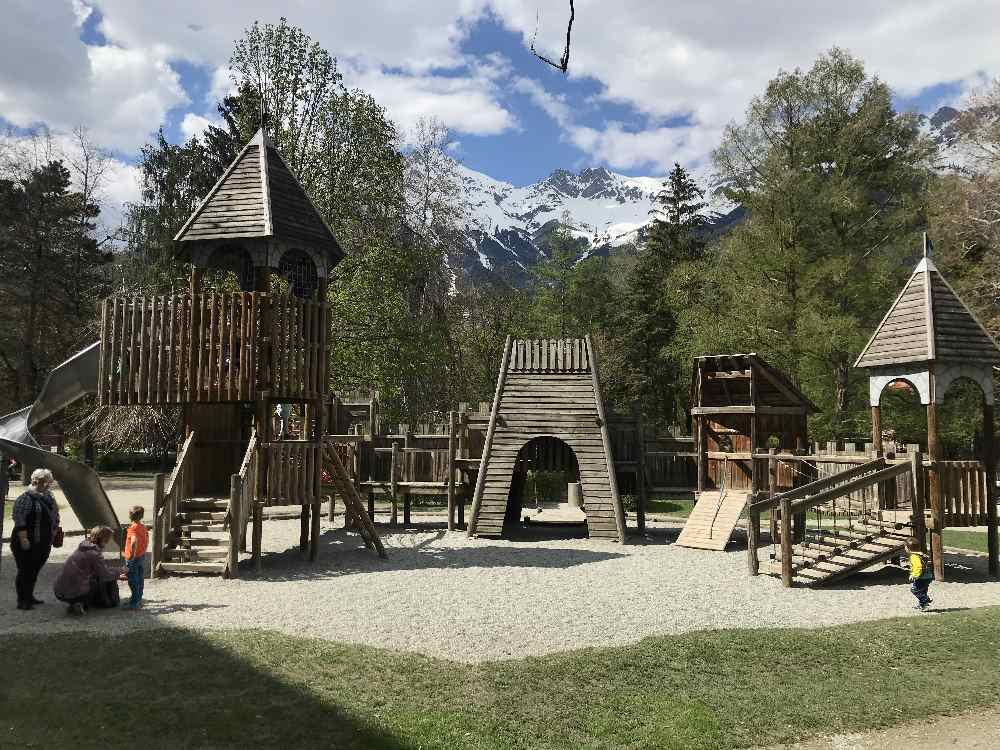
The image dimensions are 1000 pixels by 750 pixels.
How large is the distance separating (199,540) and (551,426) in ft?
28.1

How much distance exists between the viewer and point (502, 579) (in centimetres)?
1248

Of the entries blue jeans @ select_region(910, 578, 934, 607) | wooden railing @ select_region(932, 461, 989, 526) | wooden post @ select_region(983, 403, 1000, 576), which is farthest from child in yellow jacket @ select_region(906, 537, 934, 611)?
wooden post @ select_region(983, 403, 1000, 576)

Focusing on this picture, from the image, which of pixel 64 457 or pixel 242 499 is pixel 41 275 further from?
pixel 242 499

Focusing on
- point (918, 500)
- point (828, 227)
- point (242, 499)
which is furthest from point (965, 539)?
point (242, 499)

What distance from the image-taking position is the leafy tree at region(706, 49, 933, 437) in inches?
982

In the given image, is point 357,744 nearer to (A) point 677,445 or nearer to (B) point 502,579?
(B) point 502,579

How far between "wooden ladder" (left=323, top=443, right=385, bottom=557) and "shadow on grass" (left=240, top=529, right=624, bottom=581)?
1.00 ft

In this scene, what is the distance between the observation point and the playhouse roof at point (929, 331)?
547 inches

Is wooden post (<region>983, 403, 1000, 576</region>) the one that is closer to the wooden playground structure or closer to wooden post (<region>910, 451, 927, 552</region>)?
the wooden playground structure

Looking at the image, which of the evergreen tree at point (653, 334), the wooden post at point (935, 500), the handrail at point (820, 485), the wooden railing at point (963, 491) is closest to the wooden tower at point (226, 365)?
the handrail at point (820, 485)

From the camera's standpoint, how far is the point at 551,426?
58.7 ft

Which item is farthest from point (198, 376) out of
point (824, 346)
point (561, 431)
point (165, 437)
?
point (165, 437)

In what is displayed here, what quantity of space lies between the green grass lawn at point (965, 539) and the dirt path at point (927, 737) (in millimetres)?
12870

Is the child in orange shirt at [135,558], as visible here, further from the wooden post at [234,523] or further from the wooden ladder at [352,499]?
the wooden ladder at [352,499]
